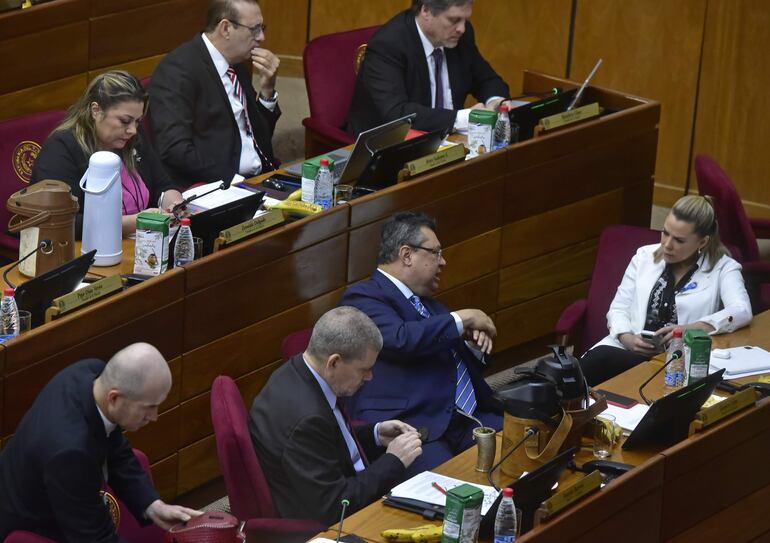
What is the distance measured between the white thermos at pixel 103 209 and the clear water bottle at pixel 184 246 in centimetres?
20

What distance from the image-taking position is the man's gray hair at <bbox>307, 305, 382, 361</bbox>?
3617 millimetres

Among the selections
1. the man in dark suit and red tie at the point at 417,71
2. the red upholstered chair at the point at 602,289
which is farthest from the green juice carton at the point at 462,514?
the man in dark suit and red tie at the point at 417,71

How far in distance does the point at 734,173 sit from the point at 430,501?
390 centimetres

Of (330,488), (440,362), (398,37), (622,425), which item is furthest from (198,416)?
(398,37)

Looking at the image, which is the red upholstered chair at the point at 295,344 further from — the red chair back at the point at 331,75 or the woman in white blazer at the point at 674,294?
the red chair back at the point at 331,75

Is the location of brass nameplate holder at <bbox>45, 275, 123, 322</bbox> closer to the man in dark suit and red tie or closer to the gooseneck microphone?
the gooseneck microphone

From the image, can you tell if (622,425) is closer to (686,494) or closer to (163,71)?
(686,494)

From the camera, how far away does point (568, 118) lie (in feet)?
18.5

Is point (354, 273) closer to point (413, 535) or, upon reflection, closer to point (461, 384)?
point (461, 384)

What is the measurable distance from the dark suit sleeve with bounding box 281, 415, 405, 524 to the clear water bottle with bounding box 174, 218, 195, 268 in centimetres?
95

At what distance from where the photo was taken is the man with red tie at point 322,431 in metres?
3.52

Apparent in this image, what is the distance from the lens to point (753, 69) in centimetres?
668

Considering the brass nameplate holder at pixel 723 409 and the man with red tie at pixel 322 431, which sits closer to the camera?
the man with red tie at pixel 322 431

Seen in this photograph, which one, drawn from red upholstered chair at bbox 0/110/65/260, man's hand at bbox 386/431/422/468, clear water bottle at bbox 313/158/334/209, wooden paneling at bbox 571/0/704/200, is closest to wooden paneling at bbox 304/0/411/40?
wooden paneling at bbox 571/0/704/200
